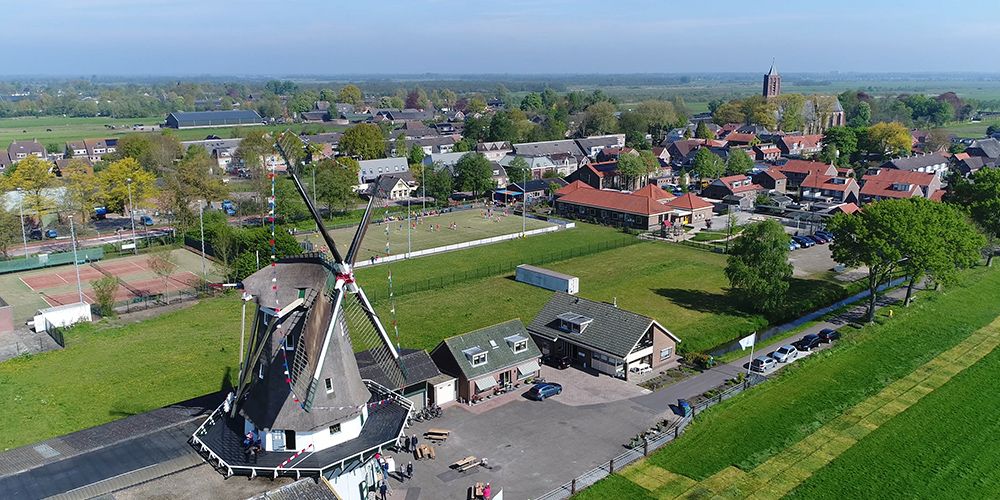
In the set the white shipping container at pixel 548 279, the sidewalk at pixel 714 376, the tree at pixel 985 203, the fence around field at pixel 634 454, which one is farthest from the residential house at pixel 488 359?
the tree at pixel 985 203

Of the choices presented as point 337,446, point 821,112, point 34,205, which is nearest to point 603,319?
point 337,446

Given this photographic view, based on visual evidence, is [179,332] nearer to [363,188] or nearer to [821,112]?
[363,188]

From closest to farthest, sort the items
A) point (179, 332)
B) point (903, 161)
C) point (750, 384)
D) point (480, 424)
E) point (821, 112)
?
point (480, 424)
point (750, 384)
point (179, 332)
point (903, 161)
point (821, 112)

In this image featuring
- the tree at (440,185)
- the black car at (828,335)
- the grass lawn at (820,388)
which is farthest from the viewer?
the tree at (440,185)

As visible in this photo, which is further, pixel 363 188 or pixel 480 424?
pixel 363 188

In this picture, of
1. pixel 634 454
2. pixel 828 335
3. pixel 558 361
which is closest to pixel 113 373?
pixel 558 361

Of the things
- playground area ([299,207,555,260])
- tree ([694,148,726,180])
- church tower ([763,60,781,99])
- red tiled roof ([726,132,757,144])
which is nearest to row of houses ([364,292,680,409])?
playground area ([299,207,555,260])

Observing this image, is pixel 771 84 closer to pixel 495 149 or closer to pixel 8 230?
pixel 495 149

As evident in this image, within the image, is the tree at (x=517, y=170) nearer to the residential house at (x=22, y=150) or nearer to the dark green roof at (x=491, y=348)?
the dark green roof at (x=491, y=348)
